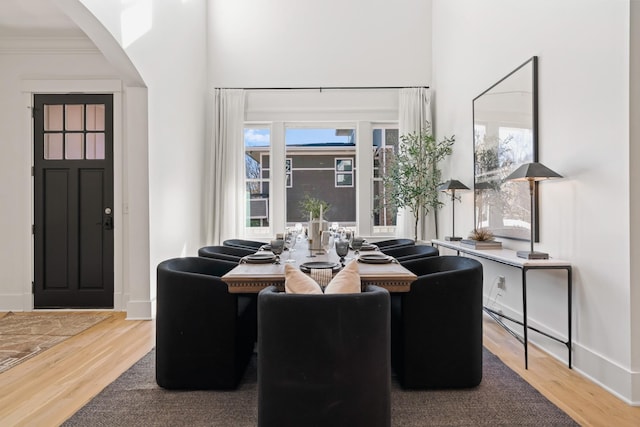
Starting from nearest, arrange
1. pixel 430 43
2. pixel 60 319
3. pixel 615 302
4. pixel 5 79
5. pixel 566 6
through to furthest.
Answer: pixel 615 302, pixel 566 6, pixel 60 319, pixel 5 79, pixel 430 43

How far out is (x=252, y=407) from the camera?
6.93ft

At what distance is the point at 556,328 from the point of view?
282 centimetres

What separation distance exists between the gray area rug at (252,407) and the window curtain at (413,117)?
2.94 meters

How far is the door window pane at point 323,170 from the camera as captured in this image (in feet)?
18.5

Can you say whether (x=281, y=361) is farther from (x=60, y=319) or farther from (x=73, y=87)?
(x=73, y=87)

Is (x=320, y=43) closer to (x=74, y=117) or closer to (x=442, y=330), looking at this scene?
(x=74, y=117)

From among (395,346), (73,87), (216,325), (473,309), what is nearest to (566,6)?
(473,309)

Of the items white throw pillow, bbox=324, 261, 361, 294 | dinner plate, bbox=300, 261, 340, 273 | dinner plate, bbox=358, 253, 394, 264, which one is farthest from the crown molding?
white throw pillow, bbox=324, 261, 361, 294

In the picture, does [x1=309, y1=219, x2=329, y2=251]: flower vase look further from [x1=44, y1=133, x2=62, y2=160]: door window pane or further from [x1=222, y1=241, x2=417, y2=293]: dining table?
[x1=44, y1=133, x2=62, y2=160]: door window pane

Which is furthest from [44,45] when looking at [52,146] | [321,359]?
[321,359]

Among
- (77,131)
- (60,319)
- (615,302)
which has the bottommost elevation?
(60,319)

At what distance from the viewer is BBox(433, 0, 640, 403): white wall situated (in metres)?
2.20

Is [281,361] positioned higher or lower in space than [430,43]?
lower

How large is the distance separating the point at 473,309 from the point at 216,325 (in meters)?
1.48
